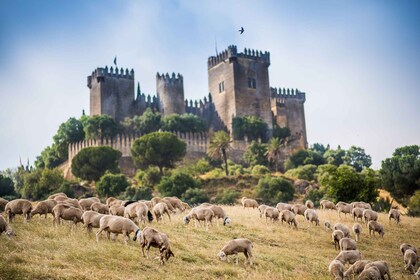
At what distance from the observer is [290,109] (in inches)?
4225

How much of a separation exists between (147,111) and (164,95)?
725 cm

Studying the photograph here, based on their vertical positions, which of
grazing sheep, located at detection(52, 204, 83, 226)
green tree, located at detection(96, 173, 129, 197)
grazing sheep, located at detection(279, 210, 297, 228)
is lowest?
grazing sheep, located at detection(279, 210, 297, 228)

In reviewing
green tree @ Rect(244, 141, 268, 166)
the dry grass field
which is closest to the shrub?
green tree @ Rect(244, 141, 268, 166)

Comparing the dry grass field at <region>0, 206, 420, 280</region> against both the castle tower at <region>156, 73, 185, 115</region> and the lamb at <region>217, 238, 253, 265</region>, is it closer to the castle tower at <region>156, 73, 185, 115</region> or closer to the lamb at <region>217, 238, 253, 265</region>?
the lamb at <region>217, 238, 253, 265</region>

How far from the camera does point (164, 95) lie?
3664 inches

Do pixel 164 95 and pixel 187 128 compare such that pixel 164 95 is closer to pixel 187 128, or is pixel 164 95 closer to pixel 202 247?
pixel 187 128

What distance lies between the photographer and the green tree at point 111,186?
191 ft

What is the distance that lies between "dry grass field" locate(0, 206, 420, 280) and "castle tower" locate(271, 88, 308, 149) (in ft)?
264

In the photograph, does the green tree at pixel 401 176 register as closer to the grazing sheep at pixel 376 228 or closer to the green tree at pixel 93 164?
the grazing sheep at pixel 376 228

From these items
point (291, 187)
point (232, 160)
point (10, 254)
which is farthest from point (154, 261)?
point (232, 160)

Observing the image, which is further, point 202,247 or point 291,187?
point 291,187

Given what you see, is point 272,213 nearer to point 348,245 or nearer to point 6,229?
point 348,245

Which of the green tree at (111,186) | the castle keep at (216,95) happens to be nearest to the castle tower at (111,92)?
the castle keep at (216,95)

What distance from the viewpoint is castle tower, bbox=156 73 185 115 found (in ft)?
303
